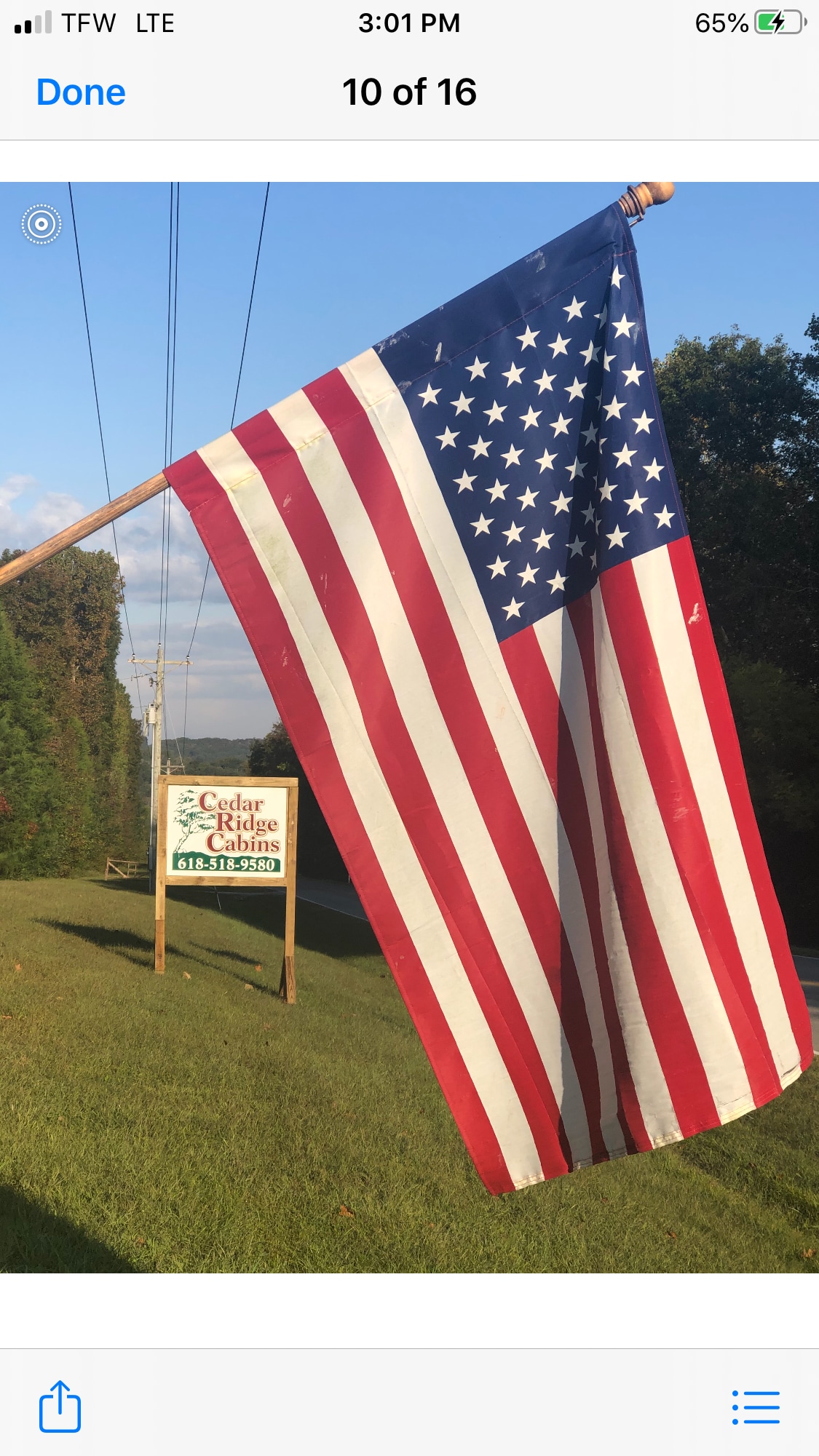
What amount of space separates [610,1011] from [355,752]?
1.06 m

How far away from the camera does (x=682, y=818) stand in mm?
2877

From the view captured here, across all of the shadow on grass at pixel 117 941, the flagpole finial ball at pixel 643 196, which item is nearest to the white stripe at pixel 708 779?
the flagpole finial ball at pixel 643 196

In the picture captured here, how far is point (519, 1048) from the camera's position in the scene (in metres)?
2.86

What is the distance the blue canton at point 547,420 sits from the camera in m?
2.94

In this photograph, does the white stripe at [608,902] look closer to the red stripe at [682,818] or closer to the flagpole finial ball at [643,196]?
the red stripe at [682,818]

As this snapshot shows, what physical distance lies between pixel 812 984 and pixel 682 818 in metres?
14.0

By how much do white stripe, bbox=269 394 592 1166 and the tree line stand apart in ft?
135

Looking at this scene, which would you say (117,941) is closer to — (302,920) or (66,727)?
(302,920)

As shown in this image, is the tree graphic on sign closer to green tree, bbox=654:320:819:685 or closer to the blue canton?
the blue canton

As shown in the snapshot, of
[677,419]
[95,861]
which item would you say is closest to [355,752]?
[677,419]

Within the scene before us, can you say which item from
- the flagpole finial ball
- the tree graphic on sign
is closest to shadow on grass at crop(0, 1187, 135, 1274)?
the flagpole finial ball

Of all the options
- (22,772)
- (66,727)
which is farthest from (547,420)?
(66,727)

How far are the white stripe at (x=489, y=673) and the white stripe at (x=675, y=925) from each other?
20cm

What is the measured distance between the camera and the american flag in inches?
111
